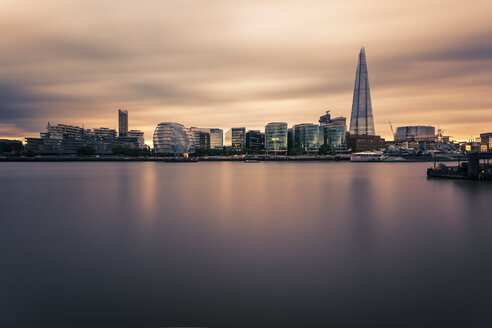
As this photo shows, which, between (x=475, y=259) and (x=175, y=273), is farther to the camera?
(x=475, y=259)

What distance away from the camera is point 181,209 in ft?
90.3

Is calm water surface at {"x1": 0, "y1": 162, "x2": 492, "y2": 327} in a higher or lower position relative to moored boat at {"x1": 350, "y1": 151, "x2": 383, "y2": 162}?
lower

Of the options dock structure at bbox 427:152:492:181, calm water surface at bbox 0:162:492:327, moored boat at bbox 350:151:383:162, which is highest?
moored boat at bbox 350:151:383:162

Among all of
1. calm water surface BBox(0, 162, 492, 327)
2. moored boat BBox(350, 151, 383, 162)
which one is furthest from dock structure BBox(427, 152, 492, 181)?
moored boat BBox(350, 151, 383, 162)

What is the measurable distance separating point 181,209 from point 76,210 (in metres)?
9.68

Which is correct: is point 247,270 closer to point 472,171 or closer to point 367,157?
point 472,171

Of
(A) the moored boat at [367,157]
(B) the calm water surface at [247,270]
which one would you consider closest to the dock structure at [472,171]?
(B) the calm water surface at [247,270]

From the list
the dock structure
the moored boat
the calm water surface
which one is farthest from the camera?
the moored boat

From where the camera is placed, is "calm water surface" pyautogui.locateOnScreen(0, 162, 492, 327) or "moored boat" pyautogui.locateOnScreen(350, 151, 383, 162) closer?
"calm water surface" pyautogui.locateOnScreen(0, 162, 492, 327)

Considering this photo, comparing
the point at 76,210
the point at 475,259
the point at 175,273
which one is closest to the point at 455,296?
the point at 475,259

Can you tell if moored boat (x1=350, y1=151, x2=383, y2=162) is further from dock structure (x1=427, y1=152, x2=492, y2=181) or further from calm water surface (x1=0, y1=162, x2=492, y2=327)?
calm water surface (x1=0, y1=162, x2=492, y2=327)

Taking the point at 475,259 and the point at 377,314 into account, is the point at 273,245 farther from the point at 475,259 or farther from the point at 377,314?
the point at 475,259

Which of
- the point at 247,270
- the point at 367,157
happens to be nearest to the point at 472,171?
the point at 247,270

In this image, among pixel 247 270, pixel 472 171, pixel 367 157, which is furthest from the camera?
pixel 367 157
